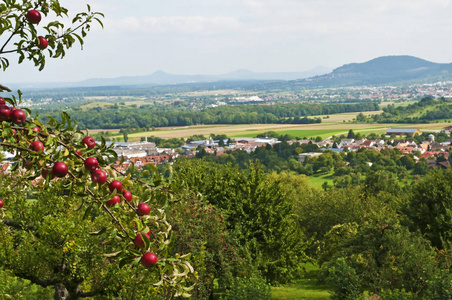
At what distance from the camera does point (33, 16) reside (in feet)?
12.4

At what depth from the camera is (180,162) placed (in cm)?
3136

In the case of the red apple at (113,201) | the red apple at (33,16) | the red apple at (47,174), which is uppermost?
the red apple at (33,16)

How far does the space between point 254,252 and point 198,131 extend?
169 m

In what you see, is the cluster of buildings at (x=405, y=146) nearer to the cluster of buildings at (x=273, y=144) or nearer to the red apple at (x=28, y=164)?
the cluster of buildings at (x=273, y=144)

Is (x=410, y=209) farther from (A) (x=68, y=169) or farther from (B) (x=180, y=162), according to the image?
(A) (x=68, y=169)

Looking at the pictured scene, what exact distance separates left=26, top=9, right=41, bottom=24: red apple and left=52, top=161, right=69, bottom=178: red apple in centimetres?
150

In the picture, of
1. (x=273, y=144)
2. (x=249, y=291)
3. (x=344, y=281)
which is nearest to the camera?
(x=249, y=291)

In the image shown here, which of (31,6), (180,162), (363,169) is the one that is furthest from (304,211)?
(363,169)

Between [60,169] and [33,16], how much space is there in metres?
1.56

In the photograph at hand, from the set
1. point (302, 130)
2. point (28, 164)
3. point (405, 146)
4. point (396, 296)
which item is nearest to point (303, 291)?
point (396, 296)

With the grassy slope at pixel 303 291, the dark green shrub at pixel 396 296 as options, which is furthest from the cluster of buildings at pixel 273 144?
the dark green shrub at pixel 396 296

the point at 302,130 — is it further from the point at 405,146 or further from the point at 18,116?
the point at 18,116

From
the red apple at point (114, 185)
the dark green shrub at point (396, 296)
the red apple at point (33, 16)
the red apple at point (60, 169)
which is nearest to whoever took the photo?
the red apple at point (60, 169)

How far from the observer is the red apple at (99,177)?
9.76 feet
